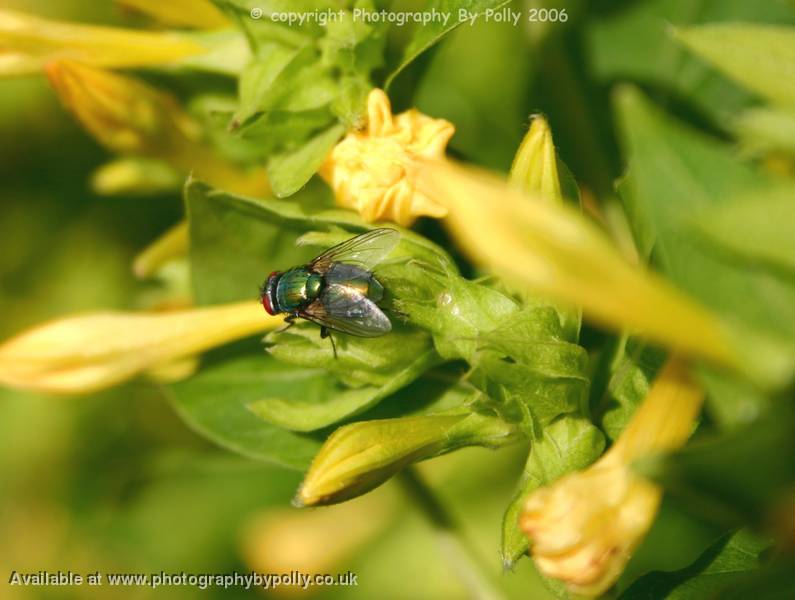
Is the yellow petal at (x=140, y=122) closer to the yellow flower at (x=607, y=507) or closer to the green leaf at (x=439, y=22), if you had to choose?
the green leaf at (x=439, y=22)

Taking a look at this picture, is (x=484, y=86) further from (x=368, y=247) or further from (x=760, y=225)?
(x=760, y=225)

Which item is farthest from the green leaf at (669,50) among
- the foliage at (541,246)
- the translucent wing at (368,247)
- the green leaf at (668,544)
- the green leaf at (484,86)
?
the green leaf at (668,544)

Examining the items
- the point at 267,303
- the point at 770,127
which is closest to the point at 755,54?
the point at 770,127

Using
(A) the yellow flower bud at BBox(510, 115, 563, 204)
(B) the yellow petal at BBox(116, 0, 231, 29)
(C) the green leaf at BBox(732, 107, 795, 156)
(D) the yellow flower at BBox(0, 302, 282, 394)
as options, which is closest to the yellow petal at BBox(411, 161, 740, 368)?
(C) the green leaf at BBox(732, 107, 795, 156)

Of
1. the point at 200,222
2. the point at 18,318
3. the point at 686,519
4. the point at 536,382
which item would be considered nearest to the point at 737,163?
the point at 536,382

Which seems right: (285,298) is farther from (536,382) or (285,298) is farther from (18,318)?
(18,318)
